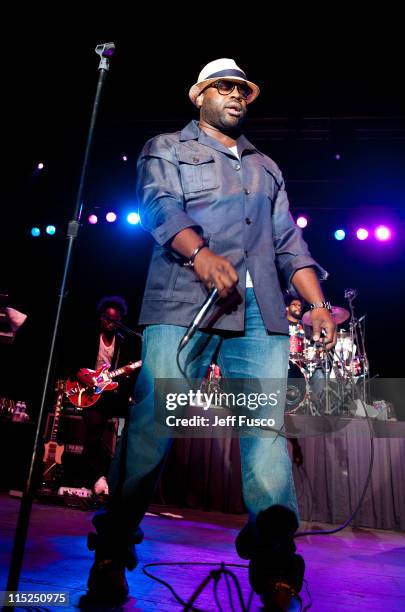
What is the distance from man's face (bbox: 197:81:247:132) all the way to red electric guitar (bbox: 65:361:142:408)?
463 cm

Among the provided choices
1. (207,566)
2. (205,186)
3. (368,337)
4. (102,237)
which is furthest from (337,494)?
(102,237)

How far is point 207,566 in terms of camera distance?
2.38m

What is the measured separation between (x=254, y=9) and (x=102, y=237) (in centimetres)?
541

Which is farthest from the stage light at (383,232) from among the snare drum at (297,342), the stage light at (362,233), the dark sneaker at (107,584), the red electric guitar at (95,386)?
the dark sneaker at (107,584)

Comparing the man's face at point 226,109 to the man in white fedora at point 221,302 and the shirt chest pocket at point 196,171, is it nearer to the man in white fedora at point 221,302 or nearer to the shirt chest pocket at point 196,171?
the man in white fedora at point 221,302

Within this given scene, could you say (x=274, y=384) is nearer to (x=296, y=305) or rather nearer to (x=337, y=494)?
(x=337, y=494)

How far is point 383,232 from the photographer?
8.71 metres

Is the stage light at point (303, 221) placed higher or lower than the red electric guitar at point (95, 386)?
higher

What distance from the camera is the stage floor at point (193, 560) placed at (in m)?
1.80

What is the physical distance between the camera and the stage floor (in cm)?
180

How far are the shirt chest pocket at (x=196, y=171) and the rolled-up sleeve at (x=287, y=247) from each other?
35 cm

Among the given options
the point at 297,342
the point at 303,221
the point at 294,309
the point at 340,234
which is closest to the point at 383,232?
the point at 340,234

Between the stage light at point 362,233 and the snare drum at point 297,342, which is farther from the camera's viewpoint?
the stage light at point 362,233

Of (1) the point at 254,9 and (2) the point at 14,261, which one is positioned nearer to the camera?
(1) the point at 254,9
